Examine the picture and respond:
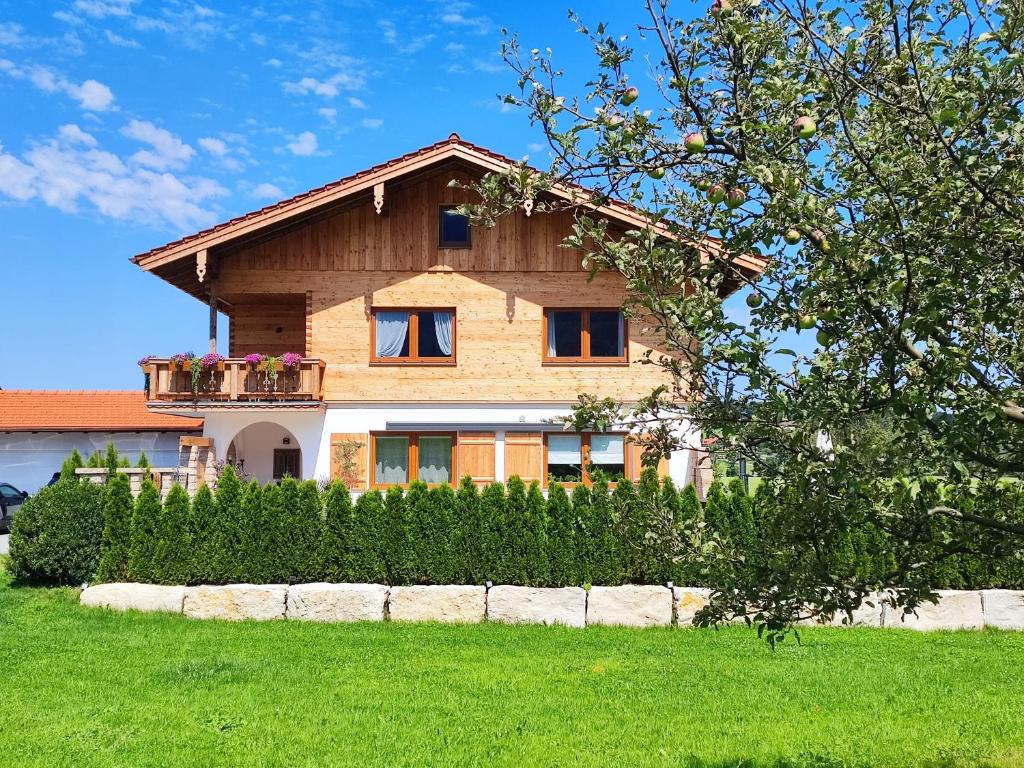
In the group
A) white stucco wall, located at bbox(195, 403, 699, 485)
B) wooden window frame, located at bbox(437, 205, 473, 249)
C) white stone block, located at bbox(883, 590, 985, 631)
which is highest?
wooden window frame, located at bbox(437, 205, 473, 249)

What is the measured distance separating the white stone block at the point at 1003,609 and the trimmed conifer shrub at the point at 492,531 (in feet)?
22.0

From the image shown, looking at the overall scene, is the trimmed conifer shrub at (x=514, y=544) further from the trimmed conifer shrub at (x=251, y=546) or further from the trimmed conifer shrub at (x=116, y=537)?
the trimmed conifer shrub at (x=116, y=537)

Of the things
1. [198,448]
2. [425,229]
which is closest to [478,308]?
[425,229]

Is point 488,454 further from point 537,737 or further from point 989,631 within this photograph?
point 537,737

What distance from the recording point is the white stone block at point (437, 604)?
39.7ft

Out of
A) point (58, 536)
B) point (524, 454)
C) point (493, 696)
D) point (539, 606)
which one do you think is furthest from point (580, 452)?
point (493, 696)

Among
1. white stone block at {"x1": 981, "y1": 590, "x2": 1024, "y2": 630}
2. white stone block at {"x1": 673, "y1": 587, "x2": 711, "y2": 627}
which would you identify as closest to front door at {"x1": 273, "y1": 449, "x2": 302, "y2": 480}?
white stone block at {"x1": 673, "y1": 587, "x2": 711, "y2": 627}

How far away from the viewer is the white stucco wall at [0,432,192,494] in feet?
107

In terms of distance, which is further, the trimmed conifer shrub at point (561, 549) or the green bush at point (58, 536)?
the green bush at point (58, 536)

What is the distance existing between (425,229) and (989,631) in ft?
44.4

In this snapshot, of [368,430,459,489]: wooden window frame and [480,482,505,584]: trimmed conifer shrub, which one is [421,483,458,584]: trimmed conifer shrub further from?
[368,430,459,489]: wooden window frame

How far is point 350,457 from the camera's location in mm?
19094

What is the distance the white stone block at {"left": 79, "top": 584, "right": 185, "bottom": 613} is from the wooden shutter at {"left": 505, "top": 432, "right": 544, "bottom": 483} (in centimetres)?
823

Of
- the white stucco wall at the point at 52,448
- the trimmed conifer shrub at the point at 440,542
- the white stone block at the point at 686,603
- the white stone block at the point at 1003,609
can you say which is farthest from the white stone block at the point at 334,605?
the white stucco wall at the point at 52,448
